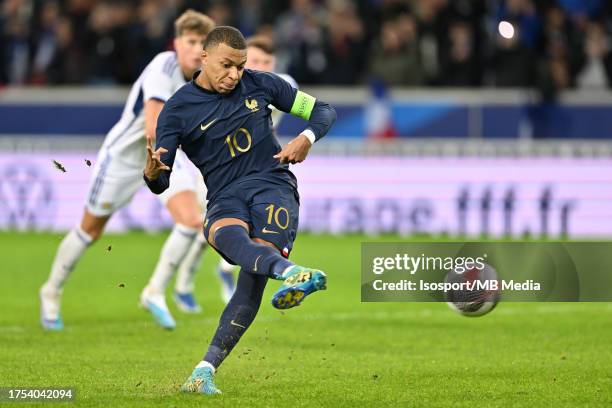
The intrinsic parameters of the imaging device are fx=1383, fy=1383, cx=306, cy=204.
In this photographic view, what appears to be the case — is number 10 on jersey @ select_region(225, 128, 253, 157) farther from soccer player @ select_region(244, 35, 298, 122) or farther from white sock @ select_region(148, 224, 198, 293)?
soccer player @ select_region(244, 35, 298, 122)

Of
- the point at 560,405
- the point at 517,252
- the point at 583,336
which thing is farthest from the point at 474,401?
the point at 583,336

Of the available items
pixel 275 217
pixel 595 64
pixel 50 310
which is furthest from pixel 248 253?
pixel 595 64

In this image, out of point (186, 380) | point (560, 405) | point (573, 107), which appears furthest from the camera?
point (573, 107)

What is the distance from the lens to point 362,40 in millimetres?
21609

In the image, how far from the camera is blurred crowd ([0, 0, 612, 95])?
21.0 metres

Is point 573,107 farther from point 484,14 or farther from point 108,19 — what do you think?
point 108,19

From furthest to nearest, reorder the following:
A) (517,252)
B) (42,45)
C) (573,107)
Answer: (42,45) → (573,107) → (517,252)

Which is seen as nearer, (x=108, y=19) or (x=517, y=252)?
(x=517, y=252)

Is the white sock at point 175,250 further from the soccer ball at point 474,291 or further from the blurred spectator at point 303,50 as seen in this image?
the blurred spectator at point 303,50

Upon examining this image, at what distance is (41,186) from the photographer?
64.1 ft

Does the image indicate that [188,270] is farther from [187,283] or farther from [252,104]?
[252,104]

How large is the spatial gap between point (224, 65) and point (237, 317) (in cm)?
137

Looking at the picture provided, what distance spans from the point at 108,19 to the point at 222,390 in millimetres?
15223

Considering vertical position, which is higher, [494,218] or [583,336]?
[494,218]
